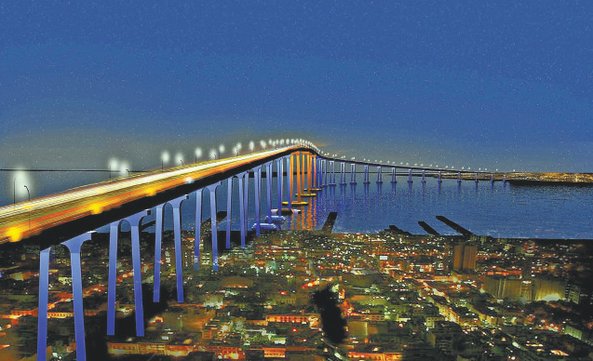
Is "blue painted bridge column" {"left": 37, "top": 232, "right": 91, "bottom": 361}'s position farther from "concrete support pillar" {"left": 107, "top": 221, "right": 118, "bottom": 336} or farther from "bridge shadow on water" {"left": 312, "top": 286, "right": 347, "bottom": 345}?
"bridge shadow on water" {"left": 312, "top": 286, "right": 347, "bottom": 345}

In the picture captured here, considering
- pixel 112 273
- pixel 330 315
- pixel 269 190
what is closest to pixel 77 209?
pixel 112 273

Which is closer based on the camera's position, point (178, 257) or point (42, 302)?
point (42, 302)

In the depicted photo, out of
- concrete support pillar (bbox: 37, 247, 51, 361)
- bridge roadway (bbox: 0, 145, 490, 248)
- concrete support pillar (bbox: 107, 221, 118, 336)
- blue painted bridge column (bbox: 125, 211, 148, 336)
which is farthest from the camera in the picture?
blue painted bridge column (bbox: 125, 211, 148, 336)

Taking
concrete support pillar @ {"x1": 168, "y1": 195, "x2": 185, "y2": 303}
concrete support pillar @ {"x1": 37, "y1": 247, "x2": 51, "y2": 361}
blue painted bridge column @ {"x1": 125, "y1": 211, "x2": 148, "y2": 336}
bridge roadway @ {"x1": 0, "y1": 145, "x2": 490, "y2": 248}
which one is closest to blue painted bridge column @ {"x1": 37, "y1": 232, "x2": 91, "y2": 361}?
concrete support pillar @ {"x1": 37, "y1": 247, "x2": 51, "y2": 361}

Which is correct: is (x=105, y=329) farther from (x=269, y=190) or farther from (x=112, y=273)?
(x=269, y=190)

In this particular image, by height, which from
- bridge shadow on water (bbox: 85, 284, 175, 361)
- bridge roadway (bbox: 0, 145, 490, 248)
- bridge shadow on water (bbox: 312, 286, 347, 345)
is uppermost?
bridge roadway (bbox: 0, 145, 490, 248)

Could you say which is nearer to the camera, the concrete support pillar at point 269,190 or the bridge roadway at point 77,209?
the bridge roadway at point 77,209

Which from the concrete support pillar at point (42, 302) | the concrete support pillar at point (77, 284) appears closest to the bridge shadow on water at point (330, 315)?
the concrete support pillar at point (77, 284)

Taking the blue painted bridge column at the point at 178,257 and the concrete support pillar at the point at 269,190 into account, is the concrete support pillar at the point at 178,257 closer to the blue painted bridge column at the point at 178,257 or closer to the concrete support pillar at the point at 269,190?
the blue painted bridge column at the point at 178,257

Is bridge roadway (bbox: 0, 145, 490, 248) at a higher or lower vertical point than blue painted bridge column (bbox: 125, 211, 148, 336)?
higher

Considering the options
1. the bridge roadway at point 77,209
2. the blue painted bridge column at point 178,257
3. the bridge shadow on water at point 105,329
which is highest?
the bridge roadway at point 77,209

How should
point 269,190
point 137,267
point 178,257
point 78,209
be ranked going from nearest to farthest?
point 78,209
point 137,267
point 178,257
point 269,190

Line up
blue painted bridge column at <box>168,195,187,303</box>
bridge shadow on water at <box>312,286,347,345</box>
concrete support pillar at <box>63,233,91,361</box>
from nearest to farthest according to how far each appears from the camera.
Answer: concrete support pillar at <box>63,233,91,361</box> → bridge shadow on water at <box>312,286,347,345</box> → blue painted bridge column at <box>168,195,187,303</box>
